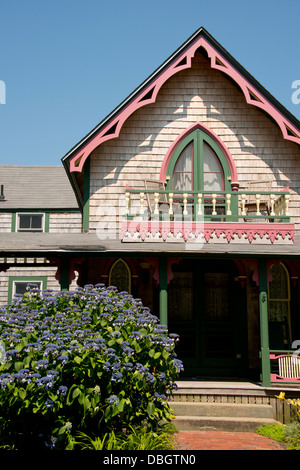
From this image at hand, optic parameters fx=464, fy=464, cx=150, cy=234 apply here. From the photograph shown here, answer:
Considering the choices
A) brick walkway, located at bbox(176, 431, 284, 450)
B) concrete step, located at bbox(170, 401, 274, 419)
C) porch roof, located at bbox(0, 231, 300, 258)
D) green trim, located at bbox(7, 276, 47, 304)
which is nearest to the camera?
brick walkway, located at bbox(176, 431, 284, 450)

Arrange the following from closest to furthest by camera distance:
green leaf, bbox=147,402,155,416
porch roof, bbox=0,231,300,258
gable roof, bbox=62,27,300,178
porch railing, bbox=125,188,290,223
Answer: green leaf, bbox=147,402,155,416, porch roof, bbox=0,231,300,258, porch railing, bbox=125,188,290,223, gable roof, bbox=62,27,300,178

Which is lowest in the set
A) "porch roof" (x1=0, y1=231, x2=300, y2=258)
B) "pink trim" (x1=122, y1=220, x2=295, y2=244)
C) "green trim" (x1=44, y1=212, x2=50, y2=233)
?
"porch roof" (x1=0, y1=231, x2=300, y2=258)

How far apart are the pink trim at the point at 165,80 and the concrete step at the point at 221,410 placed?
248 inches

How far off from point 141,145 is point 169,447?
8.18 meters

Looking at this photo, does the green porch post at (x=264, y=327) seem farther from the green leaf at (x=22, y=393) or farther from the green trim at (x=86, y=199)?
the green leaf at (x=22, y=393)

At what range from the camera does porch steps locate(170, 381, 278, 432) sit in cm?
909

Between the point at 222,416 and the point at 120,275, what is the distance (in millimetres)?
4814

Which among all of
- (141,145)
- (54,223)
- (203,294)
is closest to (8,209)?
(54,223)

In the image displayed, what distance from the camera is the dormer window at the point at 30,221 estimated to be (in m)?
20.3

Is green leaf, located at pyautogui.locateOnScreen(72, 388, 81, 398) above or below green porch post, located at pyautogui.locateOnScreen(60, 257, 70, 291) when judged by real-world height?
below

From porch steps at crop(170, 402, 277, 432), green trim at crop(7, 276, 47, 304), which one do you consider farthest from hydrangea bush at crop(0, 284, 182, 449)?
green trim at crop(7, 276, 47, 304)

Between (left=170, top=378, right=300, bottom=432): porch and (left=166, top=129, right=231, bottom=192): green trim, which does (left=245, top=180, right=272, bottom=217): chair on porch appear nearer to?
(left=166, top=129, right=231, bottom=192): green trim

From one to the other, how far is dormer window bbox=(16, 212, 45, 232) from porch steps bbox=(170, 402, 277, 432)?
41.6ft

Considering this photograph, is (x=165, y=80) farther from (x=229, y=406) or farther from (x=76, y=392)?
(x=76, y=392)
